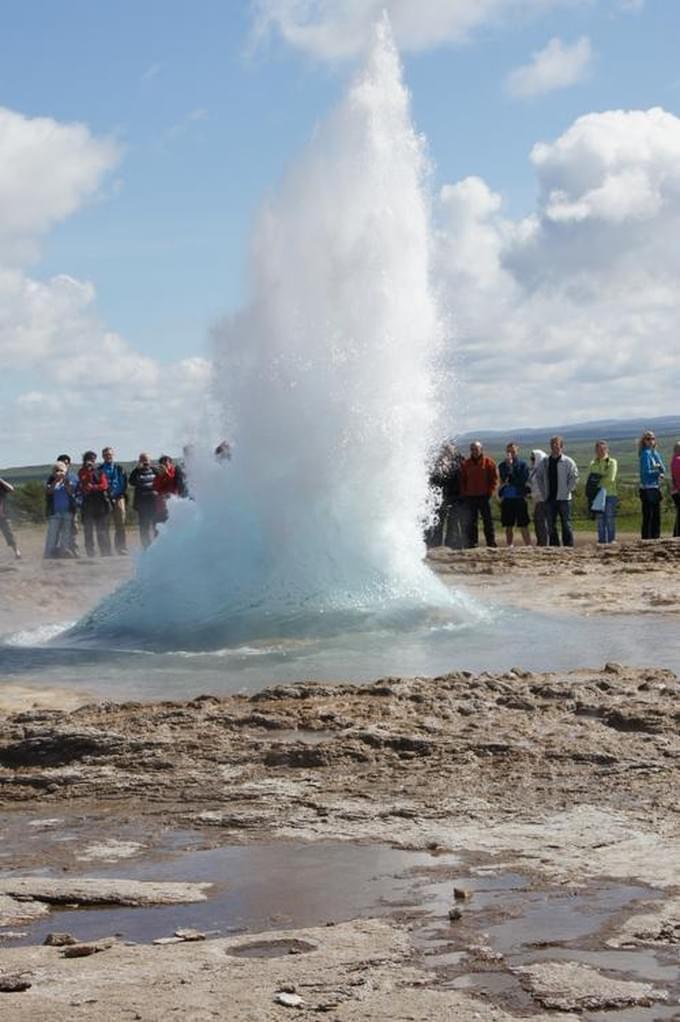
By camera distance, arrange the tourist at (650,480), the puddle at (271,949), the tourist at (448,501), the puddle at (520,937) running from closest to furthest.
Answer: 1. the puddle at (520,937)
2. the puddle at (271,949)
3. the tourist at (650,480)
4. the tourist at (448,501)

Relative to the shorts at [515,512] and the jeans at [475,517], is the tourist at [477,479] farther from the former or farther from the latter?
the shorts at [515,512]

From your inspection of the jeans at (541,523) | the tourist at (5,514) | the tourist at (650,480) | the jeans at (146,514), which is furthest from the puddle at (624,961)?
the tourist at (5,514)

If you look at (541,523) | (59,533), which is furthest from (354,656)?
(59,533)

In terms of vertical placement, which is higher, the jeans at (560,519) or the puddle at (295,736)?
the jeans at (560,519)

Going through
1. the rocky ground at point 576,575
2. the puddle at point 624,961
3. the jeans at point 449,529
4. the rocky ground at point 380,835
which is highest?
the jeans at point 449,529

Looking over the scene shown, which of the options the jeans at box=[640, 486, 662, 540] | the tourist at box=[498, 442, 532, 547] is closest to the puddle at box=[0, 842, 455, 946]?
the tourist at box=[498, 442, 532, 547]

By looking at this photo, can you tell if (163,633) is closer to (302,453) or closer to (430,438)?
(302,453)

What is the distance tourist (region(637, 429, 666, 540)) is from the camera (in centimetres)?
2025

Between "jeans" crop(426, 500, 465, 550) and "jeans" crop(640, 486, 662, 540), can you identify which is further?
"jeans" crop(640, 486, 662, 540)

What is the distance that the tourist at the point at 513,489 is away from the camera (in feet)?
68.5

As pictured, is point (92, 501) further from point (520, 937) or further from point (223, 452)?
point (520, 937)

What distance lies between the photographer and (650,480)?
67.7 ft

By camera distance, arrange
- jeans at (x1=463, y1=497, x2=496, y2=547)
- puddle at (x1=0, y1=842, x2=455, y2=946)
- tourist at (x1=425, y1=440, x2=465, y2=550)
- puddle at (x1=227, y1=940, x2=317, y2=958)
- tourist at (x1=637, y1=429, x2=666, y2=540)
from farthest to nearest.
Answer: jeans at (x1=463, y1=497, x2=496, y2=547), tourist at (x1=425, y1=440, x2=465, y2=550), tourist at (x1=637, y1=429, x2=666, y2=540), puddle at (x1=0, y1=842, x2=455, y2=946), puddle at (x1=227, y1=940, x2=317, y2=958)

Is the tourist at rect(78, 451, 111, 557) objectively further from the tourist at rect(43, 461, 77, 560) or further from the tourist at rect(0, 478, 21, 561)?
the tourist at rect(0, 478, 21, 561)
